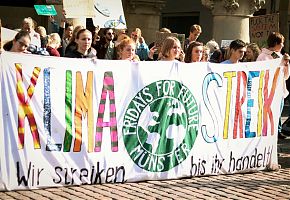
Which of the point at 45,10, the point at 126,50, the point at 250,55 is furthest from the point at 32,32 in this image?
the point at 250,55

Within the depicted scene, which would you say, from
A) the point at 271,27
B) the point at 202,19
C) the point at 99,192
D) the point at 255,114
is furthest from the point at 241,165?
the point at 202,19

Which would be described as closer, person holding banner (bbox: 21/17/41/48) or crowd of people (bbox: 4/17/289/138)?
crowd of people (bbox: 4/17/289/138)

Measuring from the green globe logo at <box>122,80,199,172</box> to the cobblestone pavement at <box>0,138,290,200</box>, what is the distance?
28cm

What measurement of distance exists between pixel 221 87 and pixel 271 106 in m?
0.93

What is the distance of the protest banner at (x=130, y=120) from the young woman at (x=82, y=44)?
62 centimetres

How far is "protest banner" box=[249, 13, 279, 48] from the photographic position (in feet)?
38.2

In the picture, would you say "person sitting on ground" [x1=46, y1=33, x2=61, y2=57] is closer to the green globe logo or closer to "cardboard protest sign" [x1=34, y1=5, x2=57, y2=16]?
"cardboard protest sign" [x1=34, y1=5, x2=57, y2=16]

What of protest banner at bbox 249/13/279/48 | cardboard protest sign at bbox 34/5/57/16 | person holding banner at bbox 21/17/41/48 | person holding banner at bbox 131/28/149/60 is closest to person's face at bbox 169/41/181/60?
person holding banner at bbox 21/17/41/48

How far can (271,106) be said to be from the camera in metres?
8.67

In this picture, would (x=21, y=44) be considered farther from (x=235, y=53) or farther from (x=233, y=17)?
(x=233, y=17)

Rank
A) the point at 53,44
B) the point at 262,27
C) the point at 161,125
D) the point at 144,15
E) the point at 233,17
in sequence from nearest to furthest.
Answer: the point at 161,125, the point at 53,44, the point at 262,27, the point at 233,17, the point at 144,15

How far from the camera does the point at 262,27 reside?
39.6ft

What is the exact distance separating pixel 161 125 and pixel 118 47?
109cm

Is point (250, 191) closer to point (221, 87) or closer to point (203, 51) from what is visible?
point (221, 87)
